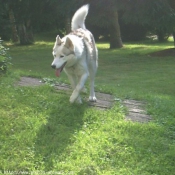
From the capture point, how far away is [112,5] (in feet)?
59.5

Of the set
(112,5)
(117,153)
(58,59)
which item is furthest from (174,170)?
(112,5)

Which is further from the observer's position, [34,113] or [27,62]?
[27,62]

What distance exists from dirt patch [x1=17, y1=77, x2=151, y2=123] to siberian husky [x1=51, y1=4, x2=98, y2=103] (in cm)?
25

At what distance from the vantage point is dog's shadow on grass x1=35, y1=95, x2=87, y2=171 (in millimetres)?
4080

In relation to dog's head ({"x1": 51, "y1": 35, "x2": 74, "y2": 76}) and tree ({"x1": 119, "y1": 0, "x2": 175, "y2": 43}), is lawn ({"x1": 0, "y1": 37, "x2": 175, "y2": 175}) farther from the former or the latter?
tree ({"x1": 119, "y1": 0, "x2": 175, "y2": 43})

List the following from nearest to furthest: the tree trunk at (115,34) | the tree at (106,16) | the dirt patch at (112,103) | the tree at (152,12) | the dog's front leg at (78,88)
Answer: the dog's front leg at (78,88) → the dirt patch at (112,103) → the tree at (152,12) → the tree at (106,16) → the tree trunk at (115,34)

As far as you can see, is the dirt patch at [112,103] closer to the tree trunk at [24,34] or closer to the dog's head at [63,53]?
the dog's head at [63,53]

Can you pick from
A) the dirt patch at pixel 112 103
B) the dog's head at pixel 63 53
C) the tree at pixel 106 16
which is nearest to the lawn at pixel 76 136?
the dirt patch at pixel 112 103

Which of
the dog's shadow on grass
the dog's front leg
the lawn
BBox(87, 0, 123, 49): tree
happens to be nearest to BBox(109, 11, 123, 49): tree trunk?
BBox(87, 0, 123, 49): tree

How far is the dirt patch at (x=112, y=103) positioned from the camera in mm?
5613

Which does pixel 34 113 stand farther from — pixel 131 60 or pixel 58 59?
pixel 131 60

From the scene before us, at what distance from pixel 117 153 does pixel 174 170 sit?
74 centimetres

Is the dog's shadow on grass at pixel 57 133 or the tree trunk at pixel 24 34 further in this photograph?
the tree trunk at pixel 24 34

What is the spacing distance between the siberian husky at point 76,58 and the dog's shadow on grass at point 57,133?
9.8 inches
